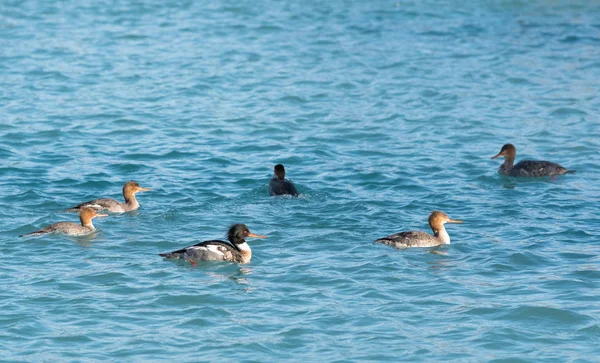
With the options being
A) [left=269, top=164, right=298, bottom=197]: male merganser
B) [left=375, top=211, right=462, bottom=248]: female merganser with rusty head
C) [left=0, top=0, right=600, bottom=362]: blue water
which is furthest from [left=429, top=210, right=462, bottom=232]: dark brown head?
[left=269, top=164, right=298, bottom=197]: male merganser

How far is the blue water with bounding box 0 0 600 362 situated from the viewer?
14.0 metres

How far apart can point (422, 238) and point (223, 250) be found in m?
3.03

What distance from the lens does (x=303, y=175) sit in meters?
21.8

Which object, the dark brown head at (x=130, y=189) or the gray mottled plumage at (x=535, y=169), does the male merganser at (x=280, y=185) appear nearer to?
the dark brown head at (x=130, y=189)

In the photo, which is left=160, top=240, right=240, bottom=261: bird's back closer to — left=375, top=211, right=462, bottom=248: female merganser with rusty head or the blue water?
the blue water

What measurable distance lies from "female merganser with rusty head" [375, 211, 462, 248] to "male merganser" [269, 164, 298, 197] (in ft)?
10.2

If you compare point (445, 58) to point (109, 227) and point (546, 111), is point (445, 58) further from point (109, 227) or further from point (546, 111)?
point (109, 227)

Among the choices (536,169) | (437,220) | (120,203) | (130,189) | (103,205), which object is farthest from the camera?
(536,169)

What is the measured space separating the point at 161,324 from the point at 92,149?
10.2 metres

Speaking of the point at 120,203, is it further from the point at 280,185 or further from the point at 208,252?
the point at 208,252

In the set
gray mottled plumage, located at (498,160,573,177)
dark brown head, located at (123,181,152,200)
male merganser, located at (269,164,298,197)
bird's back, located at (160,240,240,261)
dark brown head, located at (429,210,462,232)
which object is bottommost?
gray mottled plumage, located at (498,160,573,177)

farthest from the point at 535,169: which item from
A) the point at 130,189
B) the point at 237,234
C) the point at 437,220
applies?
the point at 130,189

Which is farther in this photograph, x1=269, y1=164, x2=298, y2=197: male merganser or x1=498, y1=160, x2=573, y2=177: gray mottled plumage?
x1=498, y1=160, x2=573, y2=177: gray mottled plumage

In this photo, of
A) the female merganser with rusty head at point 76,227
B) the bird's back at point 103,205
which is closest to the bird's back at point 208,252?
the female merganser with rusty head at point 76,227
